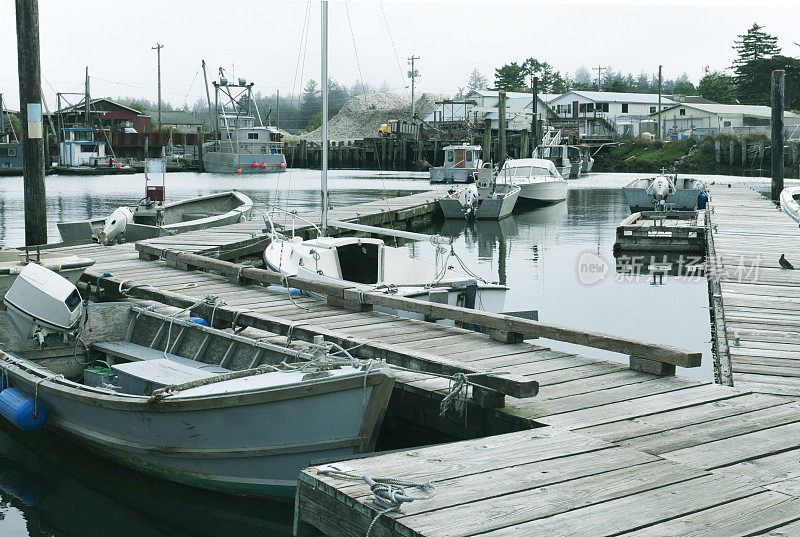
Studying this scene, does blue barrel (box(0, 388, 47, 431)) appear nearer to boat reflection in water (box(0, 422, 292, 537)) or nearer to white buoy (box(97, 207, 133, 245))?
boat reflection in water (box(0, 422, 292, 537))

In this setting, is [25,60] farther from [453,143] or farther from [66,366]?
[453,143]

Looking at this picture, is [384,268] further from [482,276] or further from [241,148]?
[241,148]

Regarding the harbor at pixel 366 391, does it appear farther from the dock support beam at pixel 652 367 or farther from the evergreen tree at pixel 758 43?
the evergreen tree at pixel 758 43

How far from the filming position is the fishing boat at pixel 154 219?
17.6 m

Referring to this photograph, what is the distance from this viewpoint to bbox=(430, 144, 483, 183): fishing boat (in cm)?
4709

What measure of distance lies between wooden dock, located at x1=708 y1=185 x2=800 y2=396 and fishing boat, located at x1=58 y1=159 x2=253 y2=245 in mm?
11133

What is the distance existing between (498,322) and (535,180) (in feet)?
98.6

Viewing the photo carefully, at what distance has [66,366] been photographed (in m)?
8.29

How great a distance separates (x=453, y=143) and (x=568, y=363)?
70993mm

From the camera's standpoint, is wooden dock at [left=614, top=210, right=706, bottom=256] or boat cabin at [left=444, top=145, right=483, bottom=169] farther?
boat cabin at [left=444, top=145, right=483, bottom=169]

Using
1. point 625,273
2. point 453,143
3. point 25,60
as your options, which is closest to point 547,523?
point 25,60

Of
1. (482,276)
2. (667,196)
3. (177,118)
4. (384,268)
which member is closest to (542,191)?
(667,196)

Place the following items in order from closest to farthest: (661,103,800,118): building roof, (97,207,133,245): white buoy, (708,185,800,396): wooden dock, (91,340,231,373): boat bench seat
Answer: (708,185,800,396): wooden dock → (91,340,231,373): boat bench seat → (97,207,133,245): white buoy → (661,103,800,118): building roof

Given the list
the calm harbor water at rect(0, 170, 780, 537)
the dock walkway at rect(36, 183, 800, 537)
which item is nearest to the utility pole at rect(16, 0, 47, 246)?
the calm harbor water at rect(0, 170, 780, 537)
